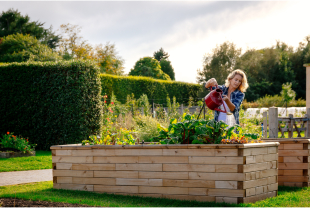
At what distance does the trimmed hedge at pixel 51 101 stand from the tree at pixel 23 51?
30.0 feet

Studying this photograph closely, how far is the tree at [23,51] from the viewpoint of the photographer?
18612mm

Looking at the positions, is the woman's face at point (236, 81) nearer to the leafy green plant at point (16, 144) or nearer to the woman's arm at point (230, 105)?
the woman's arm at point (230, 105)

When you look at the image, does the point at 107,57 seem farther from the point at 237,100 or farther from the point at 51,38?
the point at 237,100

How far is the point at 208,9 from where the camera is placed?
7.98 metres

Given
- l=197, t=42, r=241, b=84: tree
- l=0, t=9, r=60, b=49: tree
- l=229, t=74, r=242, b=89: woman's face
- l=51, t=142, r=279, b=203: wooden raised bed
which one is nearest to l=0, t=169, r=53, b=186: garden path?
l=51, t=142, r=279, b=203: wooden raised bed

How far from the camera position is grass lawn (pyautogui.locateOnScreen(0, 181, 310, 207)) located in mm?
3273

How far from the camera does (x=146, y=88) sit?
58.7ft

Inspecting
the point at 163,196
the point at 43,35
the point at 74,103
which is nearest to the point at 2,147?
the point at 74,103

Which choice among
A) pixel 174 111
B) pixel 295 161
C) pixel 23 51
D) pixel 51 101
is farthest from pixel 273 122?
pixel 23 51

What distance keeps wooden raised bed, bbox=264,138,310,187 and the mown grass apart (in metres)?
4.90

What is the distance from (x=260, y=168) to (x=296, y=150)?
1.31m

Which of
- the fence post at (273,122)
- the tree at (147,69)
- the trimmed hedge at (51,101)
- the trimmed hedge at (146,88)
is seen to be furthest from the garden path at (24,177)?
the tree at (147,69)

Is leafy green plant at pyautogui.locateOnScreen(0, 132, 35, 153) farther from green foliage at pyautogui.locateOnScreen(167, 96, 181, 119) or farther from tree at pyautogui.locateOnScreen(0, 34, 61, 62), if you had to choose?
tree at pyautogui.locateOnScreen(0, 34, 61, 62)

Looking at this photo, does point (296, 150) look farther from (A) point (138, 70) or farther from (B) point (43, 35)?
(A) point (138, 70)
